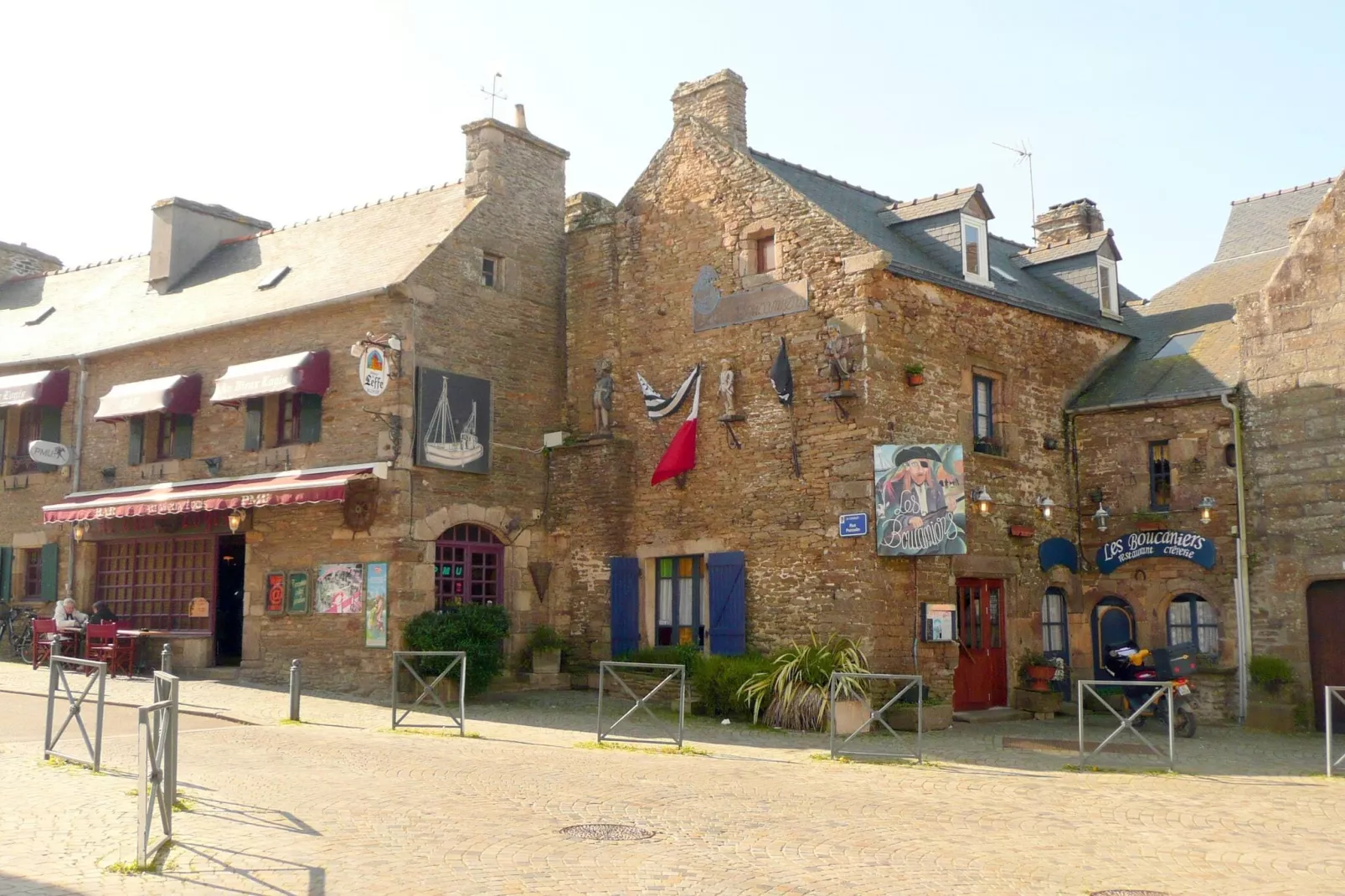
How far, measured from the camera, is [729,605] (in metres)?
16.2

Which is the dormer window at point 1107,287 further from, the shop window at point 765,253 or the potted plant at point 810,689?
the potted plant at point 810,689

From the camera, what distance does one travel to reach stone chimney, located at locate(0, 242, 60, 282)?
1045 inches

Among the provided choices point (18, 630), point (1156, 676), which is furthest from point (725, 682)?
point (18, 630)

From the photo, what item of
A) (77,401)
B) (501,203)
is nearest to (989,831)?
(501,203)

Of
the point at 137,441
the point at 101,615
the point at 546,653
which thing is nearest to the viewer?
the point at 546,653

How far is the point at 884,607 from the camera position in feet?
48.8

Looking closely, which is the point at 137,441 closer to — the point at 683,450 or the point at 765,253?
the point at 683,450

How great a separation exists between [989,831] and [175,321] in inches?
622

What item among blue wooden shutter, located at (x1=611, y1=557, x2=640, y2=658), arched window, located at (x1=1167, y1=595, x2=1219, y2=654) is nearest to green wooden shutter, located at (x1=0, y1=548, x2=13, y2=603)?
blue wooden shutter, located at (x1=611, y1=557, x2=640, y2=658)

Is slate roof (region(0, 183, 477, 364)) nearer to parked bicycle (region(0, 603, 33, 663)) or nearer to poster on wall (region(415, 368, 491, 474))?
poster on wall (region(415, 368, 491, 474))

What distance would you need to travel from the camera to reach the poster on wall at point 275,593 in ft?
57.3

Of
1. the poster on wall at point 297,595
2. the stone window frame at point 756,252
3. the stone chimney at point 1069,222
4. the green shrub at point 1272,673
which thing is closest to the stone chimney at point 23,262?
the poster on wall at point 297,595

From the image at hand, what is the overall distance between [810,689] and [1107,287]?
30.6 feet

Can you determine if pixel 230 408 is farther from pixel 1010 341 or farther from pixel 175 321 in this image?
pixel 1010 341
